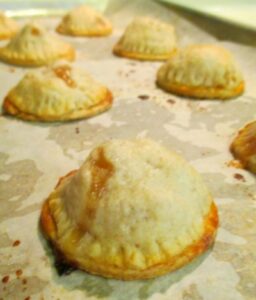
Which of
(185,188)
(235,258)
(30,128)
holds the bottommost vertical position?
(30,128)

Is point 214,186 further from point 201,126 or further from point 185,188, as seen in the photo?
point 201,126

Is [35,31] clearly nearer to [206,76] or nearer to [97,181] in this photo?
[206,76]

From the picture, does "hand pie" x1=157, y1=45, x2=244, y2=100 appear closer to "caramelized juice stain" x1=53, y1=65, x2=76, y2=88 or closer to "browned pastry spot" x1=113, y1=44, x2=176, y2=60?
"browned pastry spot" x1=113, y1=44, x2=176, y2=60

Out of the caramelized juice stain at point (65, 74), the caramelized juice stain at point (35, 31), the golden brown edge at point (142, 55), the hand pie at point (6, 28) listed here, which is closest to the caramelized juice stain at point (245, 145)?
the caramelized juice stain at point (65, 74)

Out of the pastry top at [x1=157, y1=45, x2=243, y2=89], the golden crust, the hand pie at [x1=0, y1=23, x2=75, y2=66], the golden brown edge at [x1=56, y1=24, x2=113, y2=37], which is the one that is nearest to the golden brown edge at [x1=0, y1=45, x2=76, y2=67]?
the hand pie at [x1=0, y1=23, x2=75, y2=66]

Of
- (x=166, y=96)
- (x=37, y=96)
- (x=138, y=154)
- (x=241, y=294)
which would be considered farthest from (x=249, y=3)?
(x=241, y=294)

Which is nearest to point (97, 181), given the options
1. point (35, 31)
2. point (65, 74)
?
point (65, 74)
